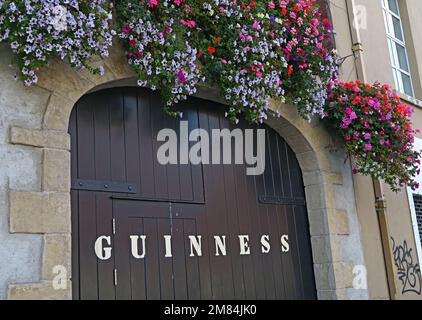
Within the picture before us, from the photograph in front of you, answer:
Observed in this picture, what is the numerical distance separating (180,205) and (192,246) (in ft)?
1.11

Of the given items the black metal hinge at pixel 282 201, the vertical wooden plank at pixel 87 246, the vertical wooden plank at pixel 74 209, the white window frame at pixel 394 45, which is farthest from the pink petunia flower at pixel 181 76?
the white window frame at pixel 394 45

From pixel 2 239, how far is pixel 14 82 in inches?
37.3

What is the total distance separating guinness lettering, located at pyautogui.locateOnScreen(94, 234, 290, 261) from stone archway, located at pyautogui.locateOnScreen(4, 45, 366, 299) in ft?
1.27

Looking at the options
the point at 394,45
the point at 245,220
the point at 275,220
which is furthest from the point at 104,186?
the point at 394,45

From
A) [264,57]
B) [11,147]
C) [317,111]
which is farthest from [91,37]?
[317,111]

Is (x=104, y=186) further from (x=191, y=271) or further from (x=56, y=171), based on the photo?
(x=191, y=271)

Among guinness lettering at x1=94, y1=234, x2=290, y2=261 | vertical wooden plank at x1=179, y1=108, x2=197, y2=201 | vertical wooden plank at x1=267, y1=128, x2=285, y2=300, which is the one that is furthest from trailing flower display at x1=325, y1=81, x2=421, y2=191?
vertical wooden plank at x1=179, y1=108, x2=197, y2=201

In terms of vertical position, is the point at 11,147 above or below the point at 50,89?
below

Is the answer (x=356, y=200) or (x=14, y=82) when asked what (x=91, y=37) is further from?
(x=356, y=200)

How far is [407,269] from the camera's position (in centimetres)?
555

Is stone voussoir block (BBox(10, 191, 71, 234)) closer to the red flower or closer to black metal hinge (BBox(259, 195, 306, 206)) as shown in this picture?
the red flower

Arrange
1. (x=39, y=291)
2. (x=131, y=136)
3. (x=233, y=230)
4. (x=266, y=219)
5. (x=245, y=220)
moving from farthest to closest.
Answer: (x=266, y=219) → (x=245, y=220) → (x=233, y=230) → (x=131, y=136) → (x=39, y=291)

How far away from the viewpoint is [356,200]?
17.3 ft

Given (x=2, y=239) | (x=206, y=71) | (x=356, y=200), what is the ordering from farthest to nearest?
1. (x=356, y=200)
2. (x=206, y=71)
3. (x=2, y=239)
